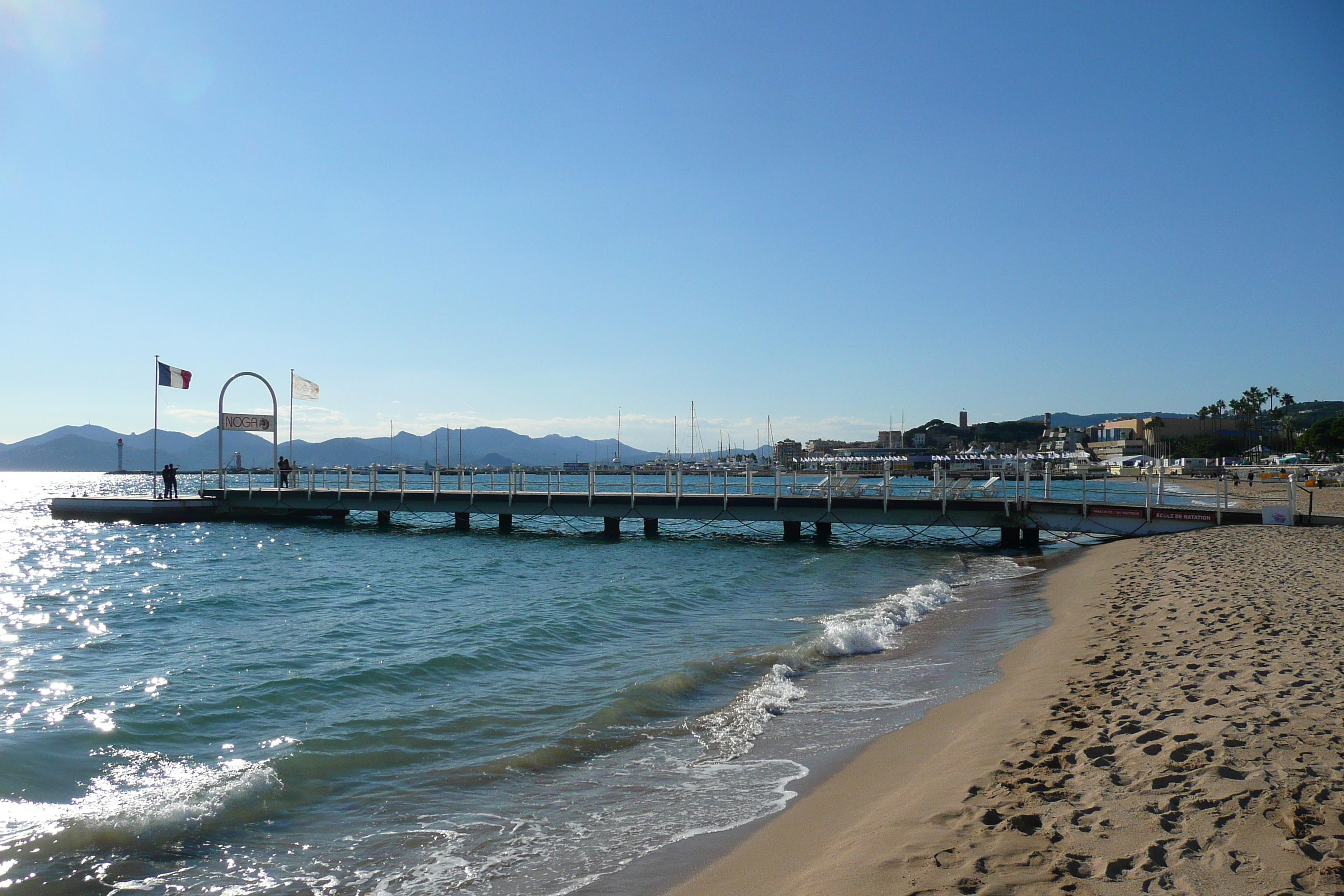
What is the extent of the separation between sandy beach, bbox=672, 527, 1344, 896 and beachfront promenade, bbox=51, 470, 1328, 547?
1538cm

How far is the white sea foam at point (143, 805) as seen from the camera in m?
5.12

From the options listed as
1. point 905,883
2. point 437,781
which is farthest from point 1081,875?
point 437,781

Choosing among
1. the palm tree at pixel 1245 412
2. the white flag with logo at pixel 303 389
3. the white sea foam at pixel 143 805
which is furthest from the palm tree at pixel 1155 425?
the white sea foam at pixel 143 805

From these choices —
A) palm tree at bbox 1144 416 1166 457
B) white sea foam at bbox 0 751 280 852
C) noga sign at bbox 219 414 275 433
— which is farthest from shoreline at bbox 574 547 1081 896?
palm tree at bbox 1144 416 1166 457

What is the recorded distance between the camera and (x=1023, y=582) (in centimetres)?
1708

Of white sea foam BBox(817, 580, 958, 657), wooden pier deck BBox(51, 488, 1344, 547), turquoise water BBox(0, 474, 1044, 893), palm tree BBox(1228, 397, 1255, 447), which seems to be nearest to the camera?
turquoise water BBox(0, 474, 1044, 893)

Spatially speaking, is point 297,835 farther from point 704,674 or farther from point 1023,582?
point 1023,582

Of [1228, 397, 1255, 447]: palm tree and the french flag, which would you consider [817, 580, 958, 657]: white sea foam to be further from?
[1228, 397, 1255, 447]: palm tree

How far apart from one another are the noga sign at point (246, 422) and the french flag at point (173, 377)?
2766 mm

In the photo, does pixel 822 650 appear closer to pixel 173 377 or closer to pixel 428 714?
pixel 428 714

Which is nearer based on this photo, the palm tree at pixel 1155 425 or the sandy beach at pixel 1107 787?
the sandy beach at pixel 1107 787

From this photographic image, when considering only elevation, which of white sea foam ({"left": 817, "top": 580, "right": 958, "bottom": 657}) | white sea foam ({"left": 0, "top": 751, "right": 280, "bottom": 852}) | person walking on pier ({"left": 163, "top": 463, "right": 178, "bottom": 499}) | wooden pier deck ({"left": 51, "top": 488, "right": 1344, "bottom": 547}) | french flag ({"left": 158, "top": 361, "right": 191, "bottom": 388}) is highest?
french flag ({"left": 158, "top": 361, "right": 191, "bottom": 388})

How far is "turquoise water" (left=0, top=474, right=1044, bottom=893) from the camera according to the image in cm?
495

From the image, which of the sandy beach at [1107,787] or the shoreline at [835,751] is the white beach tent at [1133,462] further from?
the sandy beach at [1107,787]
